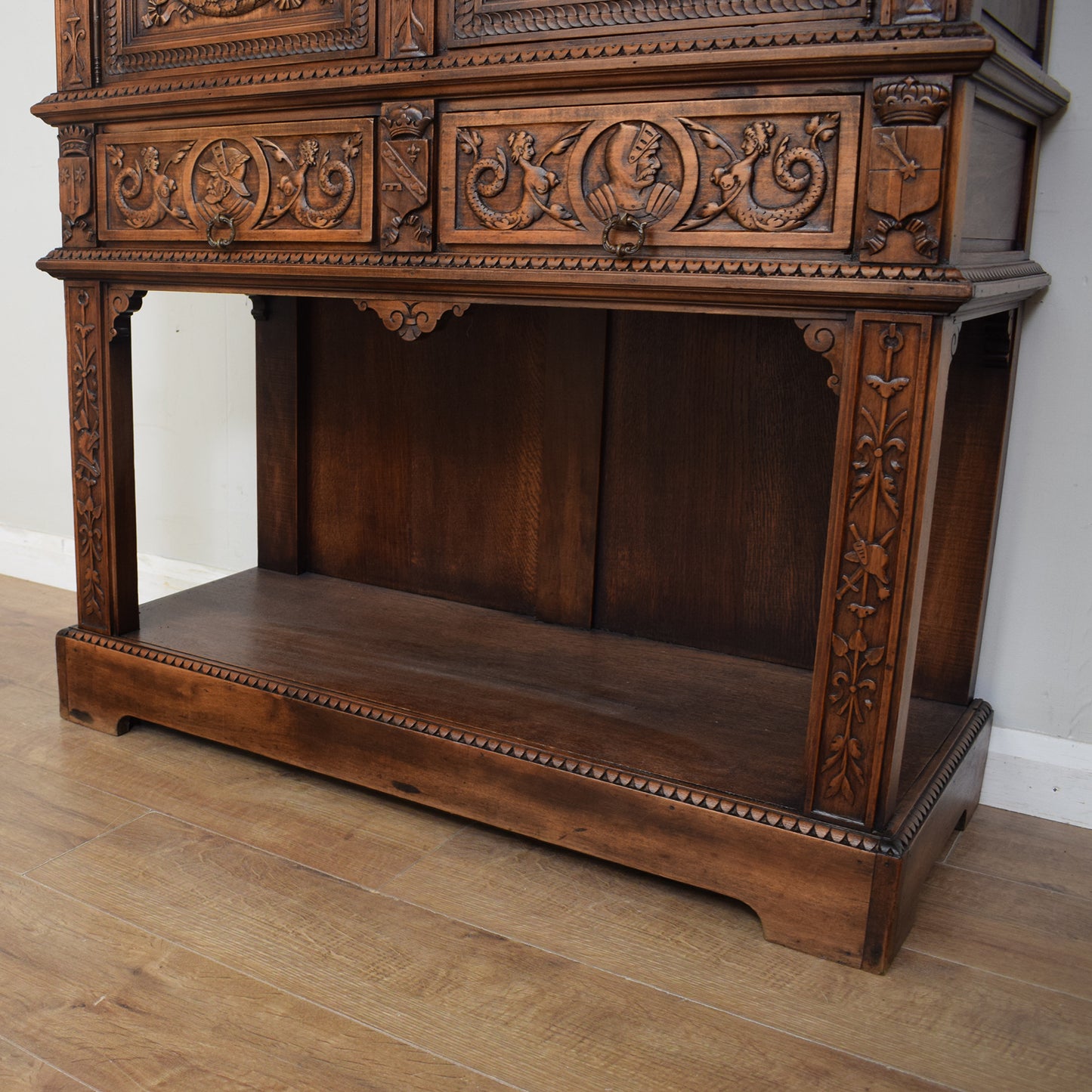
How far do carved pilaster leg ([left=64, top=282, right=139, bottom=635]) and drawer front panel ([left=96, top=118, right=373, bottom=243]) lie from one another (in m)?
0.14

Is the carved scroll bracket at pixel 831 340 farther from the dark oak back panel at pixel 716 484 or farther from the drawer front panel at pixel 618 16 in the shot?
the dark oak back panel at pixel 716 484

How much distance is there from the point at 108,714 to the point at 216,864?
0.56 meters

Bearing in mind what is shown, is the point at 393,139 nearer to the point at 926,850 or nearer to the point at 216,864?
the point at 216,864

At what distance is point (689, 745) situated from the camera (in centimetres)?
166

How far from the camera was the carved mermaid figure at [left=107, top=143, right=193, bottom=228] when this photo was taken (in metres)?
1.81

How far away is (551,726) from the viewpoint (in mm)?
1715

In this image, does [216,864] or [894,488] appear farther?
[216,864]

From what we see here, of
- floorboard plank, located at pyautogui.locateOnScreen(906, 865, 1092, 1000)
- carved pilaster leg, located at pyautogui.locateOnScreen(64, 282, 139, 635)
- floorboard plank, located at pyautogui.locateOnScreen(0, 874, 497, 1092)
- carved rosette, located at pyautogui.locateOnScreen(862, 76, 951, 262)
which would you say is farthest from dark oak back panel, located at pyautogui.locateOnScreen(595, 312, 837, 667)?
floorboard plank, located at pyautogui.locateOnScreen(0, 874, 497, 1092)

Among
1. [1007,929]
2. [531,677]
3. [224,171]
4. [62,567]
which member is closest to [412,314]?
[224,171]

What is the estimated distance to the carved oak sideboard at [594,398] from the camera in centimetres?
134

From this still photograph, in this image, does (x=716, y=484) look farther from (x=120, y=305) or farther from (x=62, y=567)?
(x=62, y=567)

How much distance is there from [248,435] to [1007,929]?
71.5 inches

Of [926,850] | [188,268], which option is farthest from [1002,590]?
[188,268]

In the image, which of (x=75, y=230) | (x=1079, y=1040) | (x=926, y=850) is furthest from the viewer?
(x=75, y=230)
